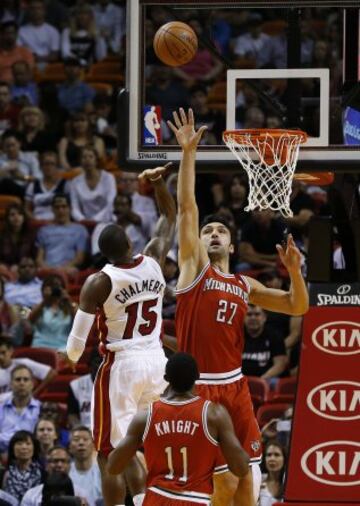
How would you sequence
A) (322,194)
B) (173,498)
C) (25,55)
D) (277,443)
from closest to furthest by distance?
(173,498), (277,443), (322,194), (25,55)

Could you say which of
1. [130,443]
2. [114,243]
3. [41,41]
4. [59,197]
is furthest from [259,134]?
[41,41]

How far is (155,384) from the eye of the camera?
9.19 m

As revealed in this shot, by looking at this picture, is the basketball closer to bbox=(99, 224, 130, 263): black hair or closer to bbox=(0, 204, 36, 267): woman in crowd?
bbox=(99, 224, 130, 263): black hair

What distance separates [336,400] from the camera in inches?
394

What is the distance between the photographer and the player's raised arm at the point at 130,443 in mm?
7949

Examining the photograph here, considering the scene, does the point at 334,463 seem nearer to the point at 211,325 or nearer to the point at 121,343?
the point at 211,325

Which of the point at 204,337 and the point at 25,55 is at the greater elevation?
the point at 25,55

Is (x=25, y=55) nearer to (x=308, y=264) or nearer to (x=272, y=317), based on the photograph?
(x=272, y=317)

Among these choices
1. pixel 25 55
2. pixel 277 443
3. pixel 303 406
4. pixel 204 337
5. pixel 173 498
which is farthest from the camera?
pixel 25 55

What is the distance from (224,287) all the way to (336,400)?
4.81 ft

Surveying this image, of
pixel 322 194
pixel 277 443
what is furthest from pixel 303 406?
pixel 322 194

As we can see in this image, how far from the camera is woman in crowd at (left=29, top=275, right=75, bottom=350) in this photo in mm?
14328

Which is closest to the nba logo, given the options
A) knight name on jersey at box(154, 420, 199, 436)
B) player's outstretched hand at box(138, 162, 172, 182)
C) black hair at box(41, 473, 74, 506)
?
player's outstretched hand at box(138, 162, 172, 182)

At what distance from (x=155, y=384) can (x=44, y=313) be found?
5.38m
